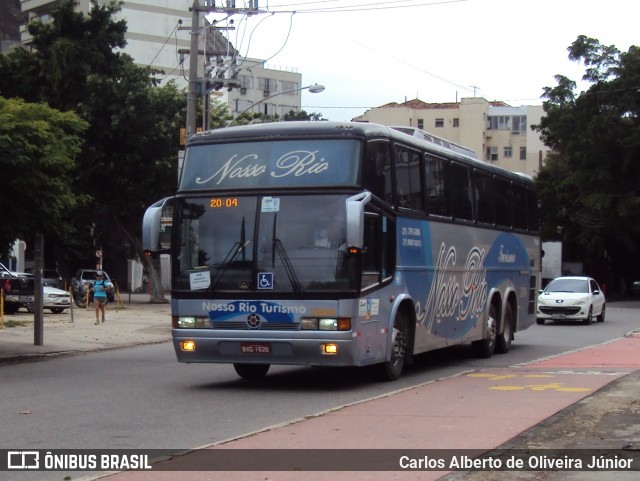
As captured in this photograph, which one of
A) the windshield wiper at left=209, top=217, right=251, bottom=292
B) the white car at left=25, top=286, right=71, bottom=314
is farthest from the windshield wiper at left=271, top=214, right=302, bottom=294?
the white car at left=25, top=286, right=71, bottom=314

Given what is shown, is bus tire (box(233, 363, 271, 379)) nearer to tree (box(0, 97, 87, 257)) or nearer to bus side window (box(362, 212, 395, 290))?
bus side window (box(362, 212, 395, 290))

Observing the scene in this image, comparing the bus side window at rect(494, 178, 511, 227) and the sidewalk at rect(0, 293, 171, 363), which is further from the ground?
the bus side window at rect(494, 178, 511, 227)

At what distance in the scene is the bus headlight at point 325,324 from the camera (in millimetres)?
13094

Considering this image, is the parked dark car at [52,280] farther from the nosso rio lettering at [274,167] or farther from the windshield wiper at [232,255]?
the windshield wiper at [232,255]

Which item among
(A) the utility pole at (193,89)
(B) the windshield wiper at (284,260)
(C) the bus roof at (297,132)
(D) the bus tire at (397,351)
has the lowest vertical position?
(D) the bus tire at (397,351)

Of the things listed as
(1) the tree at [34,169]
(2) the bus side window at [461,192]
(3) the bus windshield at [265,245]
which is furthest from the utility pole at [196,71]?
(3) the bus windshield at [265,245]

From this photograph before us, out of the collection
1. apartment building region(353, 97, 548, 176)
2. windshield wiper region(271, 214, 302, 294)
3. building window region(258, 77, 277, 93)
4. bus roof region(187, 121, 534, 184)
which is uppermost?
building window region(258, 77, 277, 93)

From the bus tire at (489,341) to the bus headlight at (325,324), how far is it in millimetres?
7220

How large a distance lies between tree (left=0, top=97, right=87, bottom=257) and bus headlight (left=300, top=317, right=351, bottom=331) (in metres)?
6.28

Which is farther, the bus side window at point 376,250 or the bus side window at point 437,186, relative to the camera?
the bus side window at point 437,186

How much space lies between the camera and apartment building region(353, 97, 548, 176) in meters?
101

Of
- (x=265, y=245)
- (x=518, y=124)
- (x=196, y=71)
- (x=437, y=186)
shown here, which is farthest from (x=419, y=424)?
(x=518, y=124)

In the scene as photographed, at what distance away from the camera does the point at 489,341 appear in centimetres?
1998

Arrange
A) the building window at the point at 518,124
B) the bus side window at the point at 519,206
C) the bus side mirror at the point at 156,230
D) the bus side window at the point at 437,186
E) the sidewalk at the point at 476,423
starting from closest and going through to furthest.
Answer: the sidewalk at the point at 476,423 → the bus side mirror at the point at 156,230 → the bus side window at the point at 437,186 → the bus side window at the point at 519,206 → the building window at the point at 518,124
